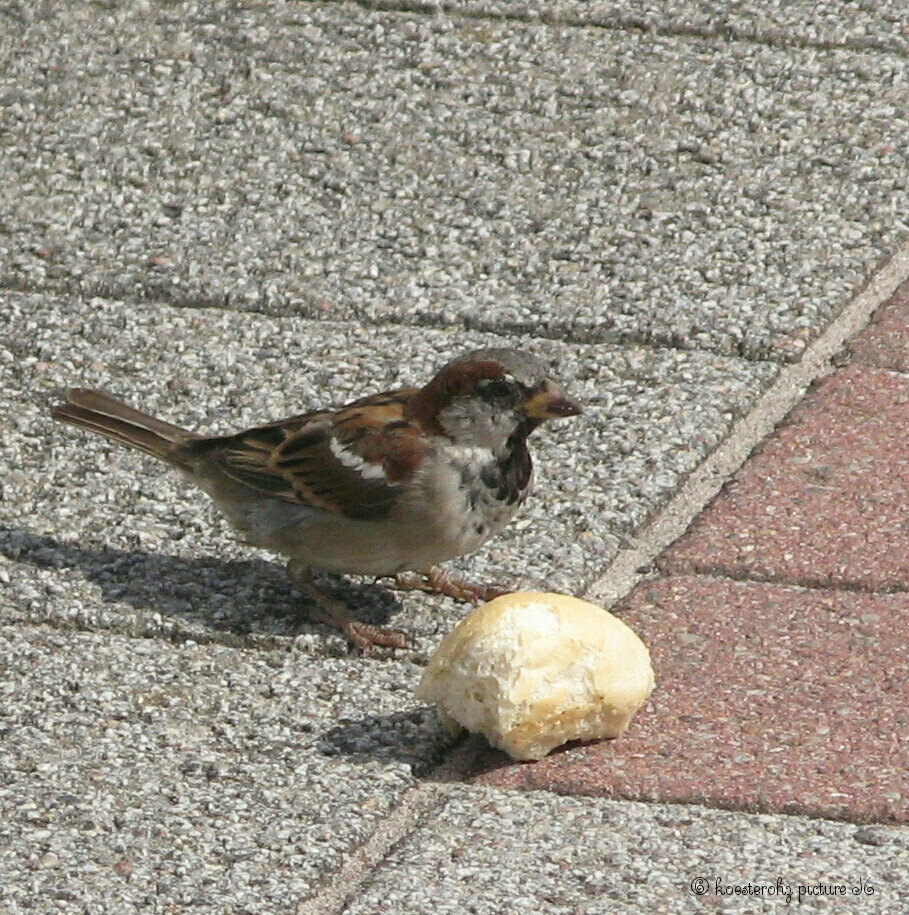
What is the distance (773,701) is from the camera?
3.37 meters

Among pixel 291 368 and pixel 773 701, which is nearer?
pixel 773 701

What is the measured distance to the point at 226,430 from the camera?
4430 mm

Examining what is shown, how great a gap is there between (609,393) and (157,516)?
110 centimetres

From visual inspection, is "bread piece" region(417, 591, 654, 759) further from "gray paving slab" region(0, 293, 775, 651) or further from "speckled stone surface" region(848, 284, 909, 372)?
"speckled stone surface" region(848, 284, 909, 372)

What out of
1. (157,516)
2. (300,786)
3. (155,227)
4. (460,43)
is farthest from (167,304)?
(300,786)

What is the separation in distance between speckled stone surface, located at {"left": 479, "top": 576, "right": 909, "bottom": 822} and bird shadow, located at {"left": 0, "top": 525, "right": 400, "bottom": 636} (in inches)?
26.3

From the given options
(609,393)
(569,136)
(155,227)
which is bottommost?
(609,393)

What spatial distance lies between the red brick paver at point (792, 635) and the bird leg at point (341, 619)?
1.50ft

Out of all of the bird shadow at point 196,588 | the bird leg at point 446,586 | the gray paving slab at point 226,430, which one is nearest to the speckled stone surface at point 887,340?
the gray paving slab at point 226,430

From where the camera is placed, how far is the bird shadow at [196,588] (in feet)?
12.5

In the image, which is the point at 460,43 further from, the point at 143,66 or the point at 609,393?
the point at 609,393

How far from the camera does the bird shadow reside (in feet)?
12.5

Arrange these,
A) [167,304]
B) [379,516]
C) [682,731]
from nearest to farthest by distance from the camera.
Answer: [682,731], [379,516], [167,304]

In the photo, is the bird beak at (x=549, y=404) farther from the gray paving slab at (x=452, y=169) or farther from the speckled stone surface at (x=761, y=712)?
the gray paving slab at (x=452, y=169)
